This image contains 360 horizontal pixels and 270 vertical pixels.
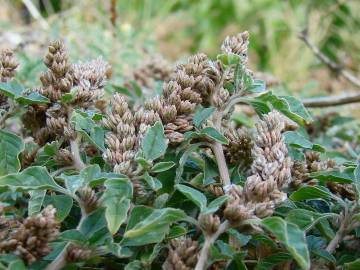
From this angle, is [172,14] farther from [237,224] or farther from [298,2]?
[237,224]

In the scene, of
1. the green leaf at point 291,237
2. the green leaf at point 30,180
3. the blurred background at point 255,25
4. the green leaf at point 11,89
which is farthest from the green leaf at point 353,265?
the blurred background at point 255,25

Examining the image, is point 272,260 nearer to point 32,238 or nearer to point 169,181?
point 169,181

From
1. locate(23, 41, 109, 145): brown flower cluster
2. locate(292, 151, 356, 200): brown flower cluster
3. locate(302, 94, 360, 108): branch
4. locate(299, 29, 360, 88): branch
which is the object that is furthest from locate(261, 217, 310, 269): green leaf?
locate(299, 29, 360, 88): branch

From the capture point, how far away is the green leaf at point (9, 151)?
76 centimetres

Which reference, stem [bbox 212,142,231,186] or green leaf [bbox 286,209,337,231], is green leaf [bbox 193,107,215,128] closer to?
stem [bbox 212,142,231,186]

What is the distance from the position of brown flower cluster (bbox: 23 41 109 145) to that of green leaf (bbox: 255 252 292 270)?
0.31 m

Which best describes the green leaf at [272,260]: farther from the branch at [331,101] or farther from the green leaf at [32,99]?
the branch at [331,101]

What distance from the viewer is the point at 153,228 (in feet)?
1.91

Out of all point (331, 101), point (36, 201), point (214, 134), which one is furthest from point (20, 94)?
point (331, 101)

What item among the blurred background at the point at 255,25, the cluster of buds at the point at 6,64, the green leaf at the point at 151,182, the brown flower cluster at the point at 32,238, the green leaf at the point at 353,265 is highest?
the blurred background at the point at 255,25

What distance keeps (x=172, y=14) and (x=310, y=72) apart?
130cm

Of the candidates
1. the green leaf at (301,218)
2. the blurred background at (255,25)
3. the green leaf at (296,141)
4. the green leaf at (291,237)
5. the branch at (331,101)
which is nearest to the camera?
the green leaf at (291,237)

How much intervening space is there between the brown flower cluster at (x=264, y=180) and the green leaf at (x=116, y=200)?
11cm

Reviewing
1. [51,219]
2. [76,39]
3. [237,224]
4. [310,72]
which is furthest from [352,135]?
[310,72]
